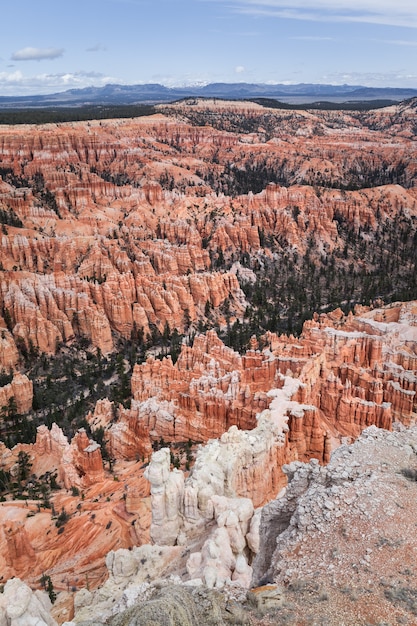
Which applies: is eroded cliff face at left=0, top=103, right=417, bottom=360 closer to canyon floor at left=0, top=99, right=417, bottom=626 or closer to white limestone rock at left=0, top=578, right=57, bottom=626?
canyon floor at left=0, top=99, right=417, bottom=626

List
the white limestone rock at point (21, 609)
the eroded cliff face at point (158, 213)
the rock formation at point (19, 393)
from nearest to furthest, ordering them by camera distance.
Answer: the white limestone rock at point (21, 609) → the rock formation at point (19, 393) → the eroded cliff face at point (158, 213)

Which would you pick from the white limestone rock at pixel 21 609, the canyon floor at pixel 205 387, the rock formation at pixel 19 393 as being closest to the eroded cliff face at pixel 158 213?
the canyon floor at pixel 205 387

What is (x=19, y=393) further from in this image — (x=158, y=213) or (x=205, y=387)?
(x=158, y=213)

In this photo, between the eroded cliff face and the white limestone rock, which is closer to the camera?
the white limestone rock

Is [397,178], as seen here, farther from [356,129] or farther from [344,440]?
[344,440]

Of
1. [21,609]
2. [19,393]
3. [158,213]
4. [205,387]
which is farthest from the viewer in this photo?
[158,213]

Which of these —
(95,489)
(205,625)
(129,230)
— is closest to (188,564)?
(205,625)

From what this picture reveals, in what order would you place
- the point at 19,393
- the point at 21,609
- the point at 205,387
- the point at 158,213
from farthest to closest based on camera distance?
the point at 158,213 → the point at 19,393 → the point at 205,387 → the point at 21,609

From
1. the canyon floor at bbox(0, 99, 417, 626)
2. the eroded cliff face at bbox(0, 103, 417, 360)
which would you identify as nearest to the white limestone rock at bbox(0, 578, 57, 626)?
the canyon floor at bbox(0, 99, 417, 626)

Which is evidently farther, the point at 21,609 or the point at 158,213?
the point at 158,213

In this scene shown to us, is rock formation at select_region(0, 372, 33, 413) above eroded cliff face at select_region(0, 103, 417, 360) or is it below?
below

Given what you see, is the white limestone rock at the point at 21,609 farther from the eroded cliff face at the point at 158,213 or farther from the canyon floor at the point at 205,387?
the eroded cliff face at the point at 158,213

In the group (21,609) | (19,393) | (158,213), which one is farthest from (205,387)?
(158,213)
